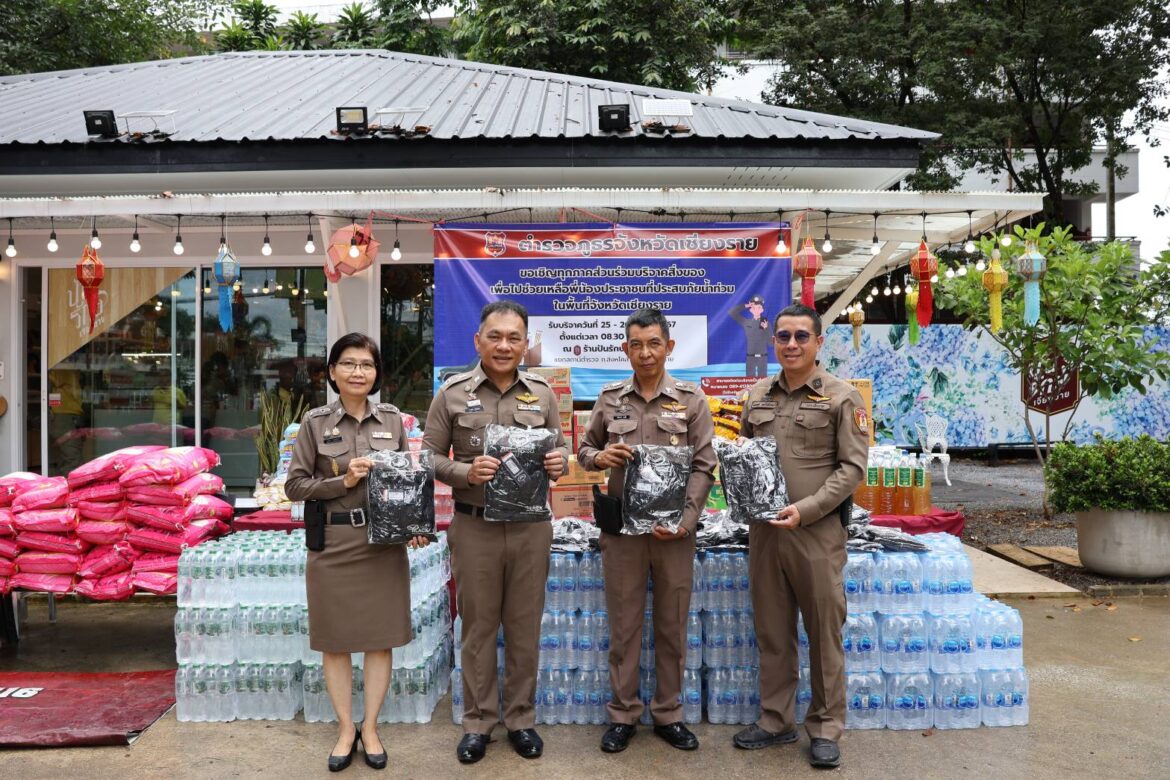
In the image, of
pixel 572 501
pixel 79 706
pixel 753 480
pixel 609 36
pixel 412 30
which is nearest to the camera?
pixel 753 480

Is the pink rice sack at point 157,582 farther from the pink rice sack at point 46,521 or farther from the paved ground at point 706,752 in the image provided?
the paved ground at point 706,752

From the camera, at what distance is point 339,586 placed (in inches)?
140

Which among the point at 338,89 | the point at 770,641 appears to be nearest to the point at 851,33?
the point at 338,89

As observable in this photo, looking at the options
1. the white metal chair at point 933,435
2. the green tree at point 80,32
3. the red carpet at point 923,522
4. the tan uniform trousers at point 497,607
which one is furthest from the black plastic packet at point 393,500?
the green tree at point 80,32

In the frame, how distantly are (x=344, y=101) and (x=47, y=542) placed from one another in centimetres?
489

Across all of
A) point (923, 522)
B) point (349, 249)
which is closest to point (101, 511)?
point (349, 249)

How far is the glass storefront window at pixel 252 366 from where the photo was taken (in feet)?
24.6

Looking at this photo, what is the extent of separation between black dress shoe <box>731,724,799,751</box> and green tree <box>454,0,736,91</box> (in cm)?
1505

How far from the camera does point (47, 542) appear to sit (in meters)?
5.00

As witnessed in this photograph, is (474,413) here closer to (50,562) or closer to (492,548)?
(492,548)

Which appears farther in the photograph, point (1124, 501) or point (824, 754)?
point (1124, 501)

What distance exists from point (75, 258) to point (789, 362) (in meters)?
6.80

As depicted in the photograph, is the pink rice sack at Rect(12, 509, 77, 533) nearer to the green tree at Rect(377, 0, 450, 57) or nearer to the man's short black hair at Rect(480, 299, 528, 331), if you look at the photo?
the man's short black hair at Rect(480, 299, 528, 331)

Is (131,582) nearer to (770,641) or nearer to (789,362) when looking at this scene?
(770,641)
